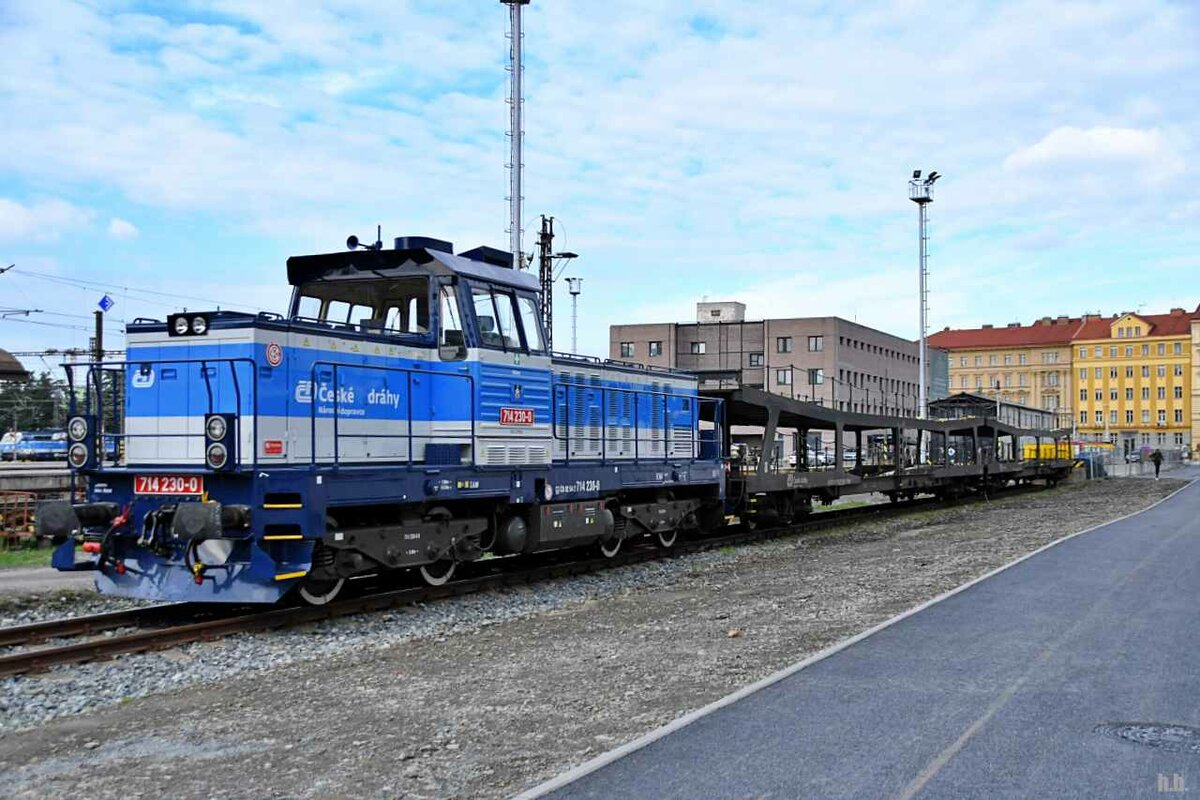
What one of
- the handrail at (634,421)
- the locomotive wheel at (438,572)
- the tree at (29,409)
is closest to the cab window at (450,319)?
the handrail at (634,421)

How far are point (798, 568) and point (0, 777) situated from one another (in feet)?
35.0

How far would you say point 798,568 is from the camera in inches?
559

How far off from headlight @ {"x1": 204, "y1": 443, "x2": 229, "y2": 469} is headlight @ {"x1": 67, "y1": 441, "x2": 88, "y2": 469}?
1759 millimetres

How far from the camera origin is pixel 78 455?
9812mm

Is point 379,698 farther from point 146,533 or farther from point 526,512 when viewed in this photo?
point 526,512

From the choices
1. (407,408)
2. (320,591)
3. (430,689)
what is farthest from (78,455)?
(430,689)

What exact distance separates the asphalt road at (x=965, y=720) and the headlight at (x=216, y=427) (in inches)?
208

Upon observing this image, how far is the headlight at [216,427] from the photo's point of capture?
8922mm

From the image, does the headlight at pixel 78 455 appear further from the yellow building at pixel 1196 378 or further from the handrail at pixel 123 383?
the yellow building at pixel 1196 378

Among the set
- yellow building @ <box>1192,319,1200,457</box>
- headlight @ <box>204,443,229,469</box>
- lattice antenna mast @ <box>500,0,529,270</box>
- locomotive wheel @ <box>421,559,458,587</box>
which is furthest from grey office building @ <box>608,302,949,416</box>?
headlight @ <box>204,443,229,469</box>

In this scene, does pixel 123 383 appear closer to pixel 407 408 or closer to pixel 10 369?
pixel 407 408

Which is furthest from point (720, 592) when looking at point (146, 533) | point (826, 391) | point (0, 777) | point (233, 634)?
point (826, 391)

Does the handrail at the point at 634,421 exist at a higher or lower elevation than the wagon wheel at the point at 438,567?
higher

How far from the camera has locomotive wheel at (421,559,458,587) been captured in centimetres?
1141
